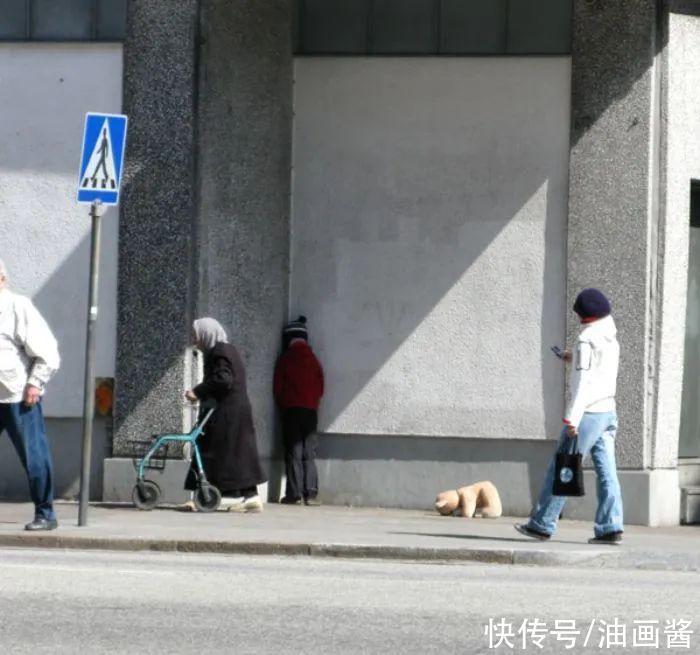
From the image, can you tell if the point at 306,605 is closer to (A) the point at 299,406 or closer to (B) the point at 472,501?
(B) the point at 472,501

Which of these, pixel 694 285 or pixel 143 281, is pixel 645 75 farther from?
pixel 143 281

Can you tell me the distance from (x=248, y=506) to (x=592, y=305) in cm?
419

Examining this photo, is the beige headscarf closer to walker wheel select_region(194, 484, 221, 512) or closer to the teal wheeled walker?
the teal wheeled walker

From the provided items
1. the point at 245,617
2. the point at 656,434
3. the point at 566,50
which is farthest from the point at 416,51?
the point at 245,617

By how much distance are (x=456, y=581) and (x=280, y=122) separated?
722 cm

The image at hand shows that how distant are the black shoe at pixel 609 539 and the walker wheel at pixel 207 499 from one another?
3.71 meters

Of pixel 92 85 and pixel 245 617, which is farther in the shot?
pixel 92 85

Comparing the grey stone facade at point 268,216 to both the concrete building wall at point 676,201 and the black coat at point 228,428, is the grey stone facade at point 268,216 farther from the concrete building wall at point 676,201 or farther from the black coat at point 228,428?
the black coat at point 228,428

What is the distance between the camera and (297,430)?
17.5m


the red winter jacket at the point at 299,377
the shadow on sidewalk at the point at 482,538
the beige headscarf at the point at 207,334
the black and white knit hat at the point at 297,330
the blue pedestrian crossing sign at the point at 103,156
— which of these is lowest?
the shadow on sidewalk at the point at 482,538

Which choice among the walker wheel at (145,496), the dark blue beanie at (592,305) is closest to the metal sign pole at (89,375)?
the walker wheel at (145,496)

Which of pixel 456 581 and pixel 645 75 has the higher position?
pixel 645 75

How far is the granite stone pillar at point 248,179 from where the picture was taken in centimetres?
1691

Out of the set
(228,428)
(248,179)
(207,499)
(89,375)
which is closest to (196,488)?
(207,499)
